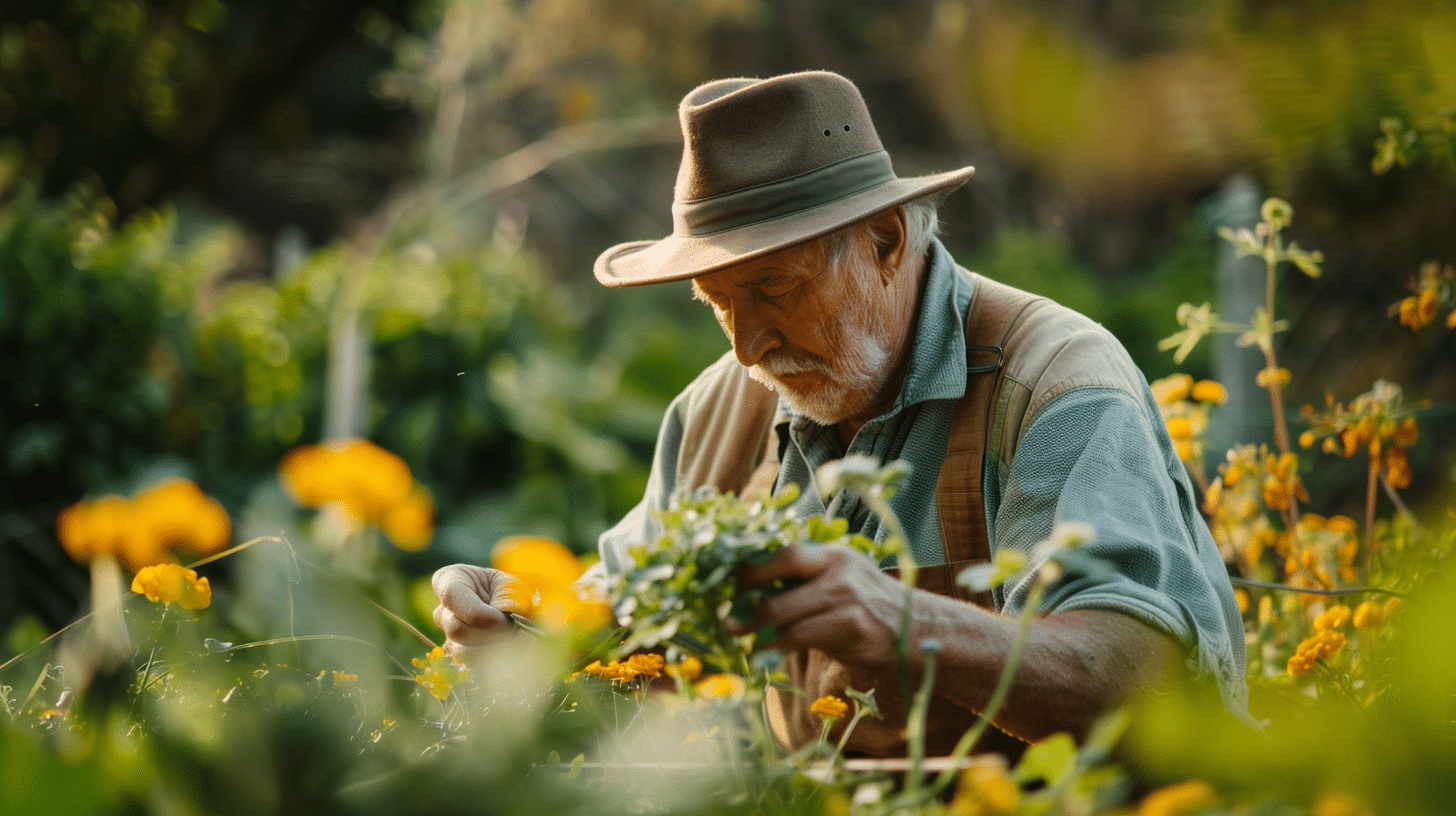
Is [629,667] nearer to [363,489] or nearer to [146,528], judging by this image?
[363,489]

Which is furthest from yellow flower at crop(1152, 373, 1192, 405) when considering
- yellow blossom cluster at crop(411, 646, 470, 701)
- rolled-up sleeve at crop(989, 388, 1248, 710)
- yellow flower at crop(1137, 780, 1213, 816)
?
yellow flower at crop(1137, 780, 1213, 816)

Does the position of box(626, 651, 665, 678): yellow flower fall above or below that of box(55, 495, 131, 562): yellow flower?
below

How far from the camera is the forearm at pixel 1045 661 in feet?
3.94

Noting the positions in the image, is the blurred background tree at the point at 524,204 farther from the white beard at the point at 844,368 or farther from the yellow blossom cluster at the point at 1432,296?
the white beard at the point at 844,368

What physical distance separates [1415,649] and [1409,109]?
3.91 ft

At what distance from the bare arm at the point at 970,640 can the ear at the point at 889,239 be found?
0.73 meters

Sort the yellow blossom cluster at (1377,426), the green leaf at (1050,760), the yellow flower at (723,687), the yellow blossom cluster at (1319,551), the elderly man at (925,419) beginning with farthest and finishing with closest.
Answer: the yellow blossom cluster at (1319,551)
the yellow blossom cluster at (1377,426)
the elderly man at (925,419)
the yellow flower at (723,687)
the green leaf at (1050,760)

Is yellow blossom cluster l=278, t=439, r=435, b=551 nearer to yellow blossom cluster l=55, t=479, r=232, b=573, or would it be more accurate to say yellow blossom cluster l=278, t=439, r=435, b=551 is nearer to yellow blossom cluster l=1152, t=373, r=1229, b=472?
yellow blossom cluster l=55, t=479, r=232, b=573

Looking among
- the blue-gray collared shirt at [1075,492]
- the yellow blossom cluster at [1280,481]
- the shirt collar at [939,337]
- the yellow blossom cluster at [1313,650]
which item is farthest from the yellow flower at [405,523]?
the yellow blossom cluster at [1280,481]

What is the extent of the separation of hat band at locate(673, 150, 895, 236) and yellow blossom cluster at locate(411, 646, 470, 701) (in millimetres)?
839

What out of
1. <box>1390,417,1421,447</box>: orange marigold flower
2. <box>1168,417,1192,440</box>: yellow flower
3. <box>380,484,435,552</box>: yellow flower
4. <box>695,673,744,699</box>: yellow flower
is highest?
<box>380,484,435,552</box>: yellow flower

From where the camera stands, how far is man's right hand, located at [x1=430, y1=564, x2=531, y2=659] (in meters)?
1.54

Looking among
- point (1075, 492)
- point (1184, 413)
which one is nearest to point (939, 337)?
point (1075, 492)

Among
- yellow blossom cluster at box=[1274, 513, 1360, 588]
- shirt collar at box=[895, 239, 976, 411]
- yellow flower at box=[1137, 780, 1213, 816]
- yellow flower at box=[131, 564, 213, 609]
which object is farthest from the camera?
yellow blossom cluster at box=[1274, 513, 1360, 588]
